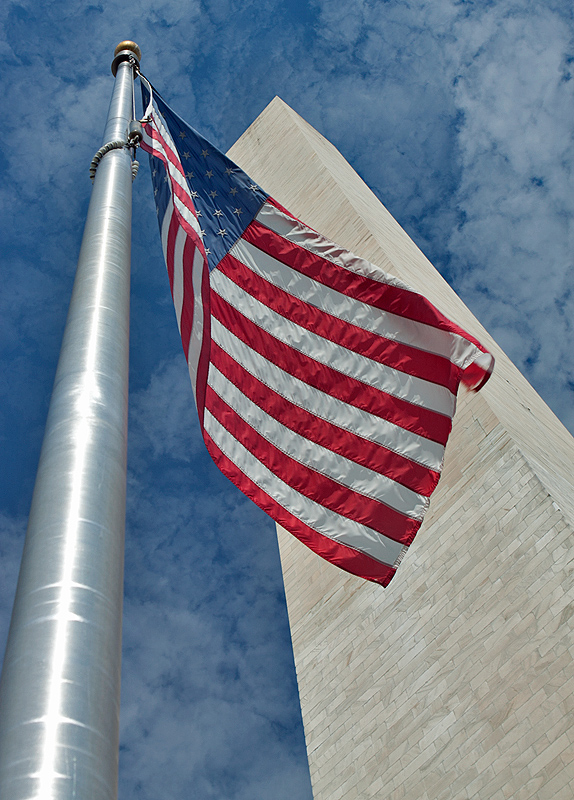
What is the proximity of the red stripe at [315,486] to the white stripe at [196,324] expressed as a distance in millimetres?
260

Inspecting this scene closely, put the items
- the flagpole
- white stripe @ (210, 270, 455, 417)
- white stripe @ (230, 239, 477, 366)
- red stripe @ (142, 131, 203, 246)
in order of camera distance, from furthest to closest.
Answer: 1. red stripe @ (142, 131, 203, 246)
2. white stripe @ (230, 239, 477, 366)
3. white stripe @ (210, 270, 455, 417)
4. the flagpole

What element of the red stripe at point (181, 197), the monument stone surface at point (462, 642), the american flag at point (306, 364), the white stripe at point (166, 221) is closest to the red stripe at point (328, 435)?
the american flag at point (306, 364)

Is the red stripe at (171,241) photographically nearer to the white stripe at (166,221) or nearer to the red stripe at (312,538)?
the white stripe at (166,221)

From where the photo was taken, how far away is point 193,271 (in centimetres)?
715

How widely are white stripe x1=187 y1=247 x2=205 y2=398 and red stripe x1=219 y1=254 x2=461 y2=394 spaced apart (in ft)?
1.97

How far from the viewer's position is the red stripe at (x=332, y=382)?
21.4 feet

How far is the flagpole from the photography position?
294 centimetres

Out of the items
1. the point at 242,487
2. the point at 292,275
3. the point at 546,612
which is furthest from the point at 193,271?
the point at 546,612

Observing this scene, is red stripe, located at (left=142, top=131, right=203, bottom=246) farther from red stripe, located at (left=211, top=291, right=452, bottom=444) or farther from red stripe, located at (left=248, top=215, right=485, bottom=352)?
red stripe, located at (left=211, top=291, right=452, bottom=444)

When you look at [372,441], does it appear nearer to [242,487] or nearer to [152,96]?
[242,487]

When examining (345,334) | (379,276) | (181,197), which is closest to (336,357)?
(345,334)

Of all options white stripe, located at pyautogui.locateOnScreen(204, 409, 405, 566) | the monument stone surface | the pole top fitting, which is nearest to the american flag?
white stripe, located at pyautogui.locateOnScreen(204, 409, 405, 566)

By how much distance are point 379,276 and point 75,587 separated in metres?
4.57

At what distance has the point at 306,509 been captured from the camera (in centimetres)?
663
